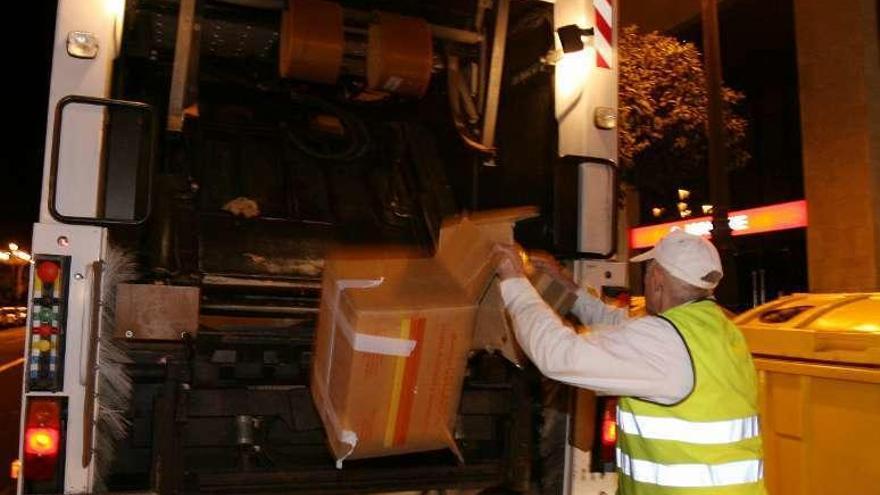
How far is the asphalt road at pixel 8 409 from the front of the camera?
595 centimetres

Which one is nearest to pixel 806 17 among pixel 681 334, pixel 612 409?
pixel 612 409

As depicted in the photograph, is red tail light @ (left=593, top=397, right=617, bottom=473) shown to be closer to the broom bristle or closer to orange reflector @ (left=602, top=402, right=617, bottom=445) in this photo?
orange reflector @ (left=602, top=402, right=617, bottom=445)

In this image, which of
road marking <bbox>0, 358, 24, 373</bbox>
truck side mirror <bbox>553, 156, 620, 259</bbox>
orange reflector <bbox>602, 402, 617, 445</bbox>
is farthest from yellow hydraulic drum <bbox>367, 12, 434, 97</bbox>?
road marking <bbox>0, 358, 24, 373</bbox>

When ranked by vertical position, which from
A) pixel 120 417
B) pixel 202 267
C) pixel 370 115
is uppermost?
pixel 370 115

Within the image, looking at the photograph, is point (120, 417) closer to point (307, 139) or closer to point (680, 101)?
point (307, 139)

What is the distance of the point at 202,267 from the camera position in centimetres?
317

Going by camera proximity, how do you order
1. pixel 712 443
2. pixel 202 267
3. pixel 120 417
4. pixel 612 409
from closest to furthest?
1. pixel 712 443
2. pixel 120 417
3. pixel 612 409
4. pixel 202 267

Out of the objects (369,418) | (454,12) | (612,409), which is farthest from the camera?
(454,12)

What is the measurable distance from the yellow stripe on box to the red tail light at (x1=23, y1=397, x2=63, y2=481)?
917 mm

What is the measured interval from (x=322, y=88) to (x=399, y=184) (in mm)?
595

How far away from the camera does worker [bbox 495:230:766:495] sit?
191cm

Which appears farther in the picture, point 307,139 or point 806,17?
point 806,17

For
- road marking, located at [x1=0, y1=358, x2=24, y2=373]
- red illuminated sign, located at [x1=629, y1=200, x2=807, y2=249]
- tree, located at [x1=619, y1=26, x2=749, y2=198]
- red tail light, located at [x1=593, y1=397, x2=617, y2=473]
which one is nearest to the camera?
red tail light, located at [x1=593, y1=397, x2=617, y2=473]

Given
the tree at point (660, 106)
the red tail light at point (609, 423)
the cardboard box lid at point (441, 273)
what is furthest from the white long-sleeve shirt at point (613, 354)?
the tree at point (660, 106)
